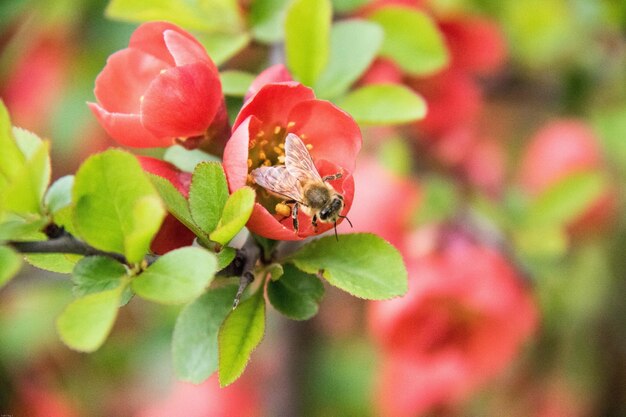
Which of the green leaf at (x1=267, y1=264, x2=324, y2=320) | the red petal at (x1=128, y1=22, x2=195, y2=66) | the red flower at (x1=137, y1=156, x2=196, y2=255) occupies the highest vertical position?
the red petal at (x1=128, y1=22, x2=195, y2=66)

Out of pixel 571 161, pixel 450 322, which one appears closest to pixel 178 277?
pixel 450 322

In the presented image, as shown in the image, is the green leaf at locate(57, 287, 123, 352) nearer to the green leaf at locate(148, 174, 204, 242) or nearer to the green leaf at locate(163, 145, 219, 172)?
the green leaf at locate(148, 174, 204, 242)

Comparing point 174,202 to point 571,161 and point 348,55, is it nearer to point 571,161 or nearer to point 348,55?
point 348,55

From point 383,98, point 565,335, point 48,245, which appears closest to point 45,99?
point 383,98

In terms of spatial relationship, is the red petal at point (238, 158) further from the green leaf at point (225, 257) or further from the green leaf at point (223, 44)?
the green leaf at point (223, 44)

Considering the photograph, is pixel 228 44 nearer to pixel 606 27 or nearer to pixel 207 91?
pixel 207 91

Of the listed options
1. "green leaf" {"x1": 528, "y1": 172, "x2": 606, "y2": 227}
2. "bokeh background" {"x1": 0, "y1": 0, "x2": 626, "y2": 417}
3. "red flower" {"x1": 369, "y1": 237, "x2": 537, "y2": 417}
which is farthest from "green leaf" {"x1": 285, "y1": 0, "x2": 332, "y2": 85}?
"green leaf" {"x1": 528, "y1": 172, "x2": 606, "y2": 227}

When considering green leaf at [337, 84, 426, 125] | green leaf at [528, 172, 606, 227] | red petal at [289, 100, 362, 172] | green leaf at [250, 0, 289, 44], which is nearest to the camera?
red petal at [289, 100, 362, 172]
